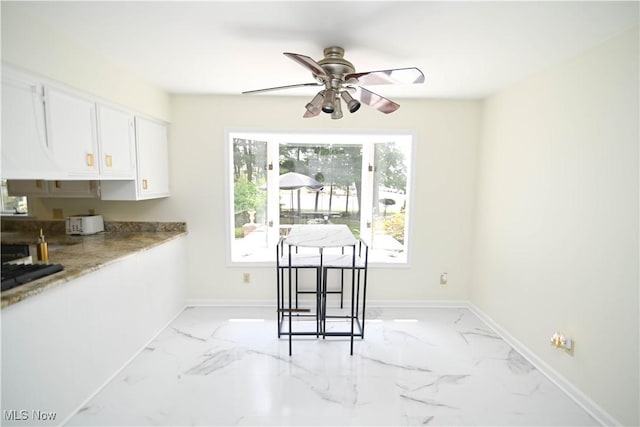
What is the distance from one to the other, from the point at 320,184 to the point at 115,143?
2.17 meters

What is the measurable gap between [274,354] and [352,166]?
7.72ft

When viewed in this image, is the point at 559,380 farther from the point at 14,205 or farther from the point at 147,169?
the point at 14,205

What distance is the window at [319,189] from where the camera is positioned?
3570 mm

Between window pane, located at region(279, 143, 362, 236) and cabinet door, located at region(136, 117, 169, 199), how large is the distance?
1318mm

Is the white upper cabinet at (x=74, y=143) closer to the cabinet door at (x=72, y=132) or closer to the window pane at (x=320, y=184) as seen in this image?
the cabinet door at (x=72, y=132)

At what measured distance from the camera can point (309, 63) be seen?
155cm

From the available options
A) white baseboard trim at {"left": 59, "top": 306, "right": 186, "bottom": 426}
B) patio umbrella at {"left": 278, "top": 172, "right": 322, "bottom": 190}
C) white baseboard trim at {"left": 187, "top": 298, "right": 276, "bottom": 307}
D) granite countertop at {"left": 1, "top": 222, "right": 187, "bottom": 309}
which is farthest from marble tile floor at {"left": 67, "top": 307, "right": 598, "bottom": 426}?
patio umbrella at {"left": 278, "top": 172, "right": 322, "bottom": 190}

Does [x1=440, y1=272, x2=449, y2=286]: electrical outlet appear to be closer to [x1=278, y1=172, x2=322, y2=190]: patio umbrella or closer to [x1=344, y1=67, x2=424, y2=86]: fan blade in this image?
[x1=278, y1=172, x2=322, y2=190]: patio umbrella

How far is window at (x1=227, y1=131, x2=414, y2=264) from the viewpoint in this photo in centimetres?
357

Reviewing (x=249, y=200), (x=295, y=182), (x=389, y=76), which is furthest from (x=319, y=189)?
(x=389, y=76)

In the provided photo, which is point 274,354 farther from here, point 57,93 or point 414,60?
point 414,60

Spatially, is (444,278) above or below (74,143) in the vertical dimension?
below

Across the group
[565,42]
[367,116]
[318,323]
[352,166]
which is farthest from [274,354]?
[565,42]

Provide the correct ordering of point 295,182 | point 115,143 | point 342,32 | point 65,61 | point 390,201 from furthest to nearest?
point 390,201
point 295,182
point 115,143
point 65,61
point 342,32
